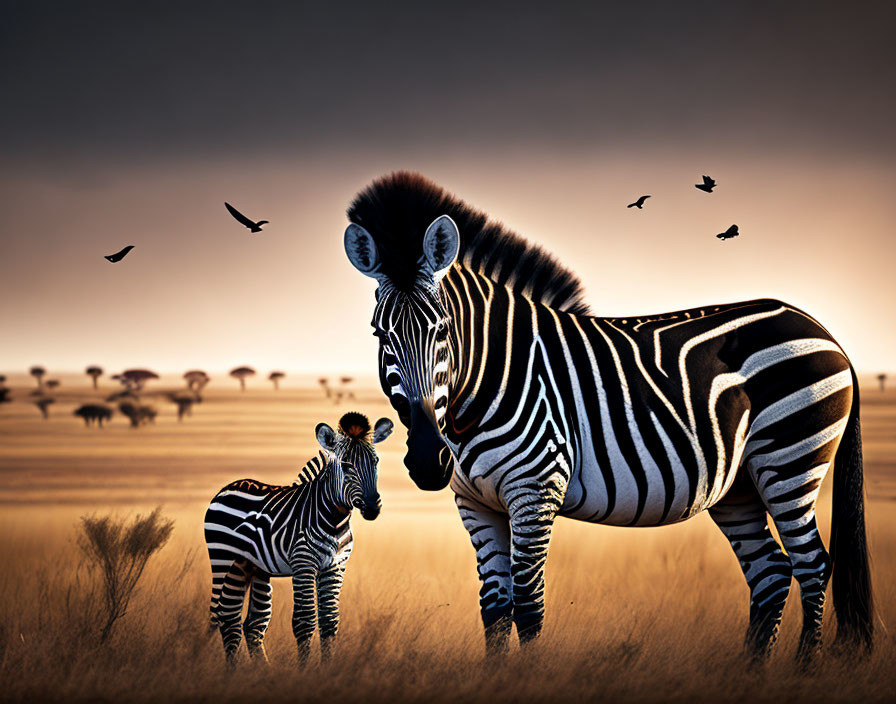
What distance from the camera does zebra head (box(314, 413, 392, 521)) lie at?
685cm

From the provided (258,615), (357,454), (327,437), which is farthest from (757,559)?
(258,615)

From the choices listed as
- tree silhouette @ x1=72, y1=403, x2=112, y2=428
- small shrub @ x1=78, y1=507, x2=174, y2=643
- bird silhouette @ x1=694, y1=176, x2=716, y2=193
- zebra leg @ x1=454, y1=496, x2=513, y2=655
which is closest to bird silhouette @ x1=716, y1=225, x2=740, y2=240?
bird silhouette @ x1=694, y1=176, x2=716, y2=193

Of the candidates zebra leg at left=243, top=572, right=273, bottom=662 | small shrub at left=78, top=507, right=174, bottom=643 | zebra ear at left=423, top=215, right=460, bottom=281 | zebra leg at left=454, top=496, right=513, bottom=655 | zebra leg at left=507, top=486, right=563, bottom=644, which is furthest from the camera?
small shrub at left=78, top=507, right=174, bottom=643

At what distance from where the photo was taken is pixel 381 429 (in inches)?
282

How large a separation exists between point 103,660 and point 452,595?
4333mm

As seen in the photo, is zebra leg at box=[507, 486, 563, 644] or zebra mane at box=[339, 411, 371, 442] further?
zebra mane at box=[339, 411, 371, 442]

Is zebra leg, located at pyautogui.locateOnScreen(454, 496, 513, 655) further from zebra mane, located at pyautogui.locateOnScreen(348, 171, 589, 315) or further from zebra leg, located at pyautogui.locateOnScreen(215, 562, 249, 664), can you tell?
zebra leg, located at pyautogui.locateOnScreen(215, 562, 249, 664)

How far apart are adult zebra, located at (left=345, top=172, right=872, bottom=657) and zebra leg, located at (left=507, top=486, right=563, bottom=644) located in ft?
0.04

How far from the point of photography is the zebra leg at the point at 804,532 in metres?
6.78

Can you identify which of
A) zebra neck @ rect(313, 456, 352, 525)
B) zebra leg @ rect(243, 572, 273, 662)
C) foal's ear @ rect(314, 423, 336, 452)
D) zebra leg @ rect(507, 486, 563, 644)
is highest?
foal's ear @ rect(314, 423, 336, 452)

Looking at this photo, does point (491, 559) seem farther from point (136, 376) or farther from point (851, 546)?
point (136, 376)

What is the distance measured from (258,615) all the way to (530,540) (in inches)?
107

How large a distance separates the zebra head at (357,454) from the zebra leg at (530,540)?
4.22 ft

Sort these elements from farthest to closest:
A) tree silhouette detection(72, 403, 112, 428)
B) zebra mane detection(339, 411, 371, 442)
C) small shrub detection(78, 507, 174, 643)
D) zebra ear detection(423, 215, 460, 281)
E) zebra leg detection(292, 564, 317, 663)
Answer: tree silhouette detection(72, 403, 112, 428) → small shrub detection(78, 507, 174, 643) → zebra mane detection(339, 411, 371, 442) → zebra leg detection(292, 564, 317, 663) → zebra ear detection(423, 215, 460, 281)
